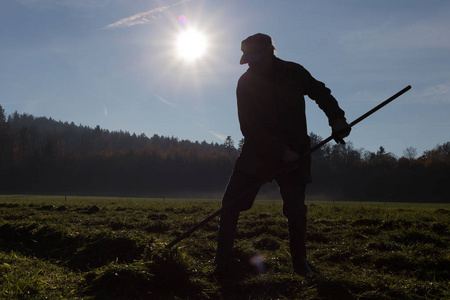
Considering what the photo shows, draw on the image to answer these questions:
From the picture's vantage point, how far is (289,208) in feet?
13.0

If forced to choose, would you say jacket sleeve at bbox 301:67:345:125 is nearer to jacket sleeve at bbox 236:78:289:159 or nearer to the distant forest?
jacket sleeve at bbox 236:78:289:159

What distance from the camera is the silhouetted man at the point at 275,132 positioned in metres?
3.97

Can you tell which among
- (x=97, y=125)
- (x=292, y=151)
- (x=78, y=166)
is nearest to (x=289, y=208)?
(x=292, y=151)

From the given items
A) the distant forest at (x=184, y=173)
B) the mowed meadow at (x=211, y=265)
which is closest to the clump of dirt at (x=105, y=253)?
the mowed meadow at (x=211, y=265)

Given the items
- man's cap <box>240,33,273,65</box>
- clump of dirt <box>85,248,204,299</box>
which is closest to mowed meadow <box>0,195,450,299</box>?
clump of dirt <box>85,248,204,299</box>

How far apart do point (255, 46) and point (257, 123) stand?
885 millimetres

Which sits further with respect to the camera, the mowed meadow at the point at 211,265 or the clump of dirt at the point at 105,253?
the clump of dirt at the point at 105,253

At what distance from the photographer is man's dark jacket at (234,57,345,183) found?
13.2 feet

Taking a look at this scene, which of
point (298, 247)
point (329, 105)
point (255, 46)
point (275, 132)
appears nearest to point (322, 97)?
point (329, 105)

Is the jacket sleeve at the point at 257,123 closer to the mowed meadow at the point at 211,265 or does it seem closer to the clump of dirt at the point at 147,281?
the mowed meadow at the point at 211,265

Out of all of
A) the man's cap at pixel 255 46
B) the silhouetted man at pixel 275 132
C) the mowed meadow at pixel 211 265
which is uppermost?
the man's cap at pixel 255 46

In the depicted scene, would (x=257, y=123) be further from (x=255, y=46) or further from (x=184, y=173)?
(x=184, y=173)

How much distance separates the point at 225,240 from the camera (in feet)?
13.6

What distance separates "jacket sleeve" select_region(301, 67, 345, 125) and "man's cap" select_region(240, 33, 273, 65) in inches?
22.1
